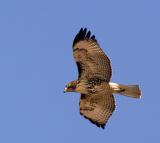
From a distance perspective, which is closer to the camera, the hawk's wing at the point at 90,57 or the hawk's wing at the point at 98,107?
the hawk's wing at the point at 90,57

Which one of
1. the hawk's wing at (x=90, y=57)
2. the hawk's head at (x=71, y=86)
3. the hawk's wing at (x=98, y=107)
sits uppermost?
the hawk's wing at (x=90, y=57)

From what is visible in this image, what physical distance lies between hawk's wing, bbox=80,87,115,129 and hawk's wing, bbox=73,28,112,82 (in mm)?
550

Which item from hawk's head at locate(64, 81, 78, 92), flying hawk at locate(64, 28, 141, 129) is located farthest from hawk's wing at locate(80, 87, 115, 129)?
hawk's head at locate(64, 81, 78, 92)

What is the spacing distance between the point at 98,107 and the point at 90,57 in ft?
4.36

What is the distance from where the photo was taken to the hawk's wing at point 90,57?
1534 cm

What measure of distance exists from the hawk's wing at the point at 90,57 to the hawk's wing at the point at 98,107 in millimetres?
Answer: 550

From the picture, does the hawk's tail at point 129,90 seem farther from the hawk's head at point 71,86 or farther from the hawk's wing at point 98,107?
the hawk's head at point 71,86

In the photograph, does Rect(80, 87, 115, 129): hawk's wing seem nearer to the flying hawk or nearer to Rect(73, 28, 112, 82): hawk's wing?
the flying hawk

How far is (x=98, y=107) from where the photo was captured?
16.0m

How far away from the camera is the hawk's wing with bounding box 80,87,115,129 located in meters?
15.7

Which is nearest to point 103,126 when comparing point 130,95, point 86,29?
point 130,95

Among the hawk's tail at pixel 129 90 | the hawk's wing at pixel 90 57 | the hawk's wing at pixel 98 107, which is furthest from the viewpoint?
the hawk's wing at pixel 98 107

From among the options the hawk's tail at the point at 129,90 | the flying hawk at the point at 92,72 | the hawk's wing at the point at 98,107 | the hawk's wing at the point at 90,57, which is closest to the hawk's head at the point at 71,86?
the flying hawk at the point at 92,72

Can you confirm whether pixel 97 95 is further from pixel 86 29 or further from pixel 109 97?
pixel 86 29
